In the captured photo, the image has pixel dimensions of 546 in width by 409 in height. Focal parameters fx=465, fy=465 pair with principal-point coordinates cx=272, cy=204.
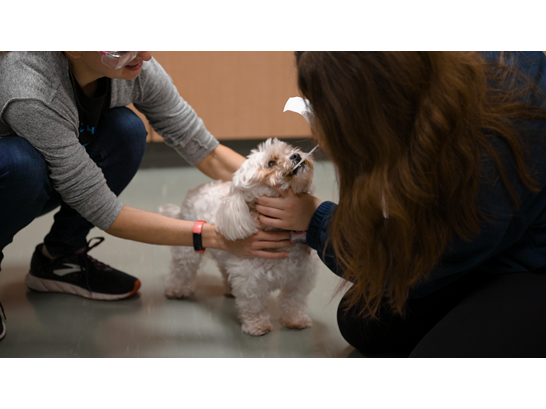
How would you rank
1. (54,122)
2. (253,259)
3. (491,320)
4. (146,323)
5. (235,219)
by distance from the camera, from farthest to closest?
(146,323) → (253,259) → (235,219) → (54,122) → (491,320)

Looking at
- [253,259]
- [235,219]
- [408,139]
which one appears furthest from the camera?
[253,259]

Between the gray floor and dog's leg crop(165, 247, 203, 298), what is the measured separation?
1.4 inches

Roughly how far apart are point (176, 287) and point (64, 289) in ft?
1.20

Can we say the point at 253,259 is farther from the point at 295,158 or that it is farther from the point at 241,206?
the point at 295,158

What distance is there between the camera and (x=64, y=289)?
152 centimetres

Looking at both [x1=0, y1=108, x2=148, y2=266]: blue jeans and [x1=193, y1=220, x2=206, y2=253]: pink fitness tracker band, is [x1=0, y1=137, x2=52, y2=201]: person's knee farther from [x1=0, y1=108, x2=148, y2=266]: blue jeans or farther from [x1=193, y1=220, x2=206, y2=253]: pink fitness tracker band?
[x1=193, y1=220, x2=206, y2=253]: pink fitness tracker band

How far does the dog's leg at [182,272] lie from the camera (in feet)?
4.87

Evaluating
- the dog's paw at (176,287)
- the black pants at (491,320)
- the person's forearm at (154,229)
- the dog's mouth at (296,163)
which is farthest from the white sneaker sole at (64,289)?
the black pants at (491,320)

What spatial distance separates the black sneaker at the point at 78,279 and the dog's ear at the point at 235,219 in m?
0.50

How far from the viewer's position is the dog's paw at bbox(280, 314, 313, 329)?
4.51 ft

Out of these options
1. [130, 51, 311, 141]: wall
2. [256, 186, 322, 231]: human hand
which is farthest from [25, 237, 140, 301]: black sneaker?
[130, 51, 311, 141]: wall

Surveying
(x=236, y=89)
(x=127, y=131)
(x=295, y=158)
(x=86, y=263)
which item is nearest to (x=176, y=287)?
(x=86, y=263)
